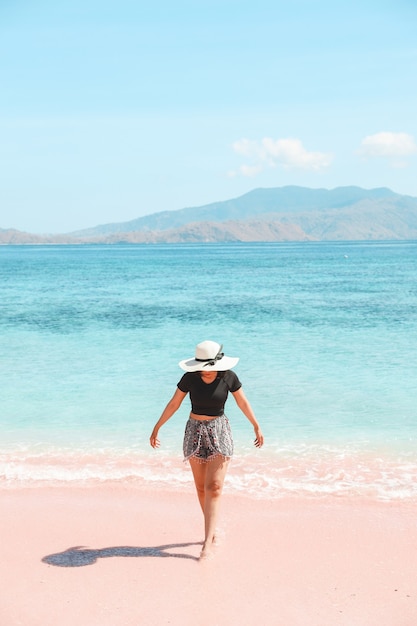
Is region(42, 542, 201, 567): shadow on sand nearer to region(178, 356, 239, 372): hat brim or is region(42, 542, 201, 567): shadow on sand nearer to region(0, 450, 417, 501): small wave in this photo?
region(178, 356, 239, 372): hat brim

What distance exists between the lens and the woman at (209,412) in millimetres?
5500

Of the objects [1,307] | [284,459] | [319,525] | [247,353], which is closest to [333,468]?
[284,459]

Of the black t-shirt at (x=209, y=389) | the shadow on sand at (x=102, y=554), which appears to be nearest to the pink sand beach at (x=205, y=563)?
the shadow on sand at (x=102, y=554)

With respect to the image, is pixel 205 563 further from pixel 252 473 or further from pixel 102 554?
pixel 252 473

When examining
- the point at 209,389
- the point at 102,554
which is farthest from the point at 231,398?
the point at 209,389

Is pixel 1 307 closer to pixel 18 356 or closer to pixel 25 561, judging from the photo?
pixel 18 356

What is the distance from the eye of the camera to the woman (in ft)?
18.0

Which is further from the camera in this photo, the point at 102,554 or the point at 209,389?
the point at 102,554

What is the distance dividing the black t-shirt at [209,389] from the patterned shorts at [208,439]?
0.35ft

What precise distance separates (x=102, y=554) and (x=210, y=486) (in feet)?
4.20

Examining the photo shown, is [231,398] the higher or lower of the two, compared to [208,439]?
lower

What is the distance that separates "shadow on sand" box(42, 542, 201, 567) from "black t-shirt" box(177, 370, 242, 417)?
1.46 metres

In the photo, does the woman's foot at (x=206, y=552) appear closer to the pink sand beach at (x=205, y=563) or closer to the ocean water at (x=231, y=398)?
the pink sand beach at (x=205, y=563)

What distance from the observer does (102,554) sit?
600 cm
